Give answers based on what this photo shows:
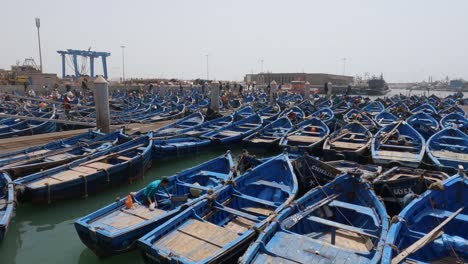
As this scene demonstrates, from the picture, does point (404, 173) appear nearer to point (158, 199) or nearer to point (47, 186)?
point (158, 199)

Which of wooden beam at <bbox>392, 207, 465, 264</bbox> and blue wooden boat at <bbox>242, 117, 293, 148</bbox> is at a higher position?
blue wooden boat at <bbox>242, 117, 293, 148</bbox>

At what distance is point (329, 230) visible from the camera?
8.70 meters

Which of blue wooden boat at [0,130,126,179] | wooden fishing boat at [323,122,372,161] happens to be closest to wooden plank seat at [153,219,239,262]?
blue wooden boat at [0,130,126,179]

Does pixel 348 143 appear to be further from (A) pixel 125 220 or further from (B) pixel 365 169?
(A) pixel 125 220

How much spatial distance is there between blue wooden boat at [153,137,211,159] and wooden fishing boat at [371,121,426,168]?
358 inches

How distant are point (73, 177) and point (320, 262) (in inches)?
368

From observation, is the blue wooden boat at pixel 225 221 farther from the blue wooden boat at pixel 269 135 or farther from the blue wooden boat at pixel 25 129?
the blue wooden boat at pixel 25 129

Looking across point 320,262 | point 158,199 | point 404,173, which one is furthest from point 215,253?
point 404,173

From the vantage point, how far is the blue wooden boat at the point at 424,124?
779 inches

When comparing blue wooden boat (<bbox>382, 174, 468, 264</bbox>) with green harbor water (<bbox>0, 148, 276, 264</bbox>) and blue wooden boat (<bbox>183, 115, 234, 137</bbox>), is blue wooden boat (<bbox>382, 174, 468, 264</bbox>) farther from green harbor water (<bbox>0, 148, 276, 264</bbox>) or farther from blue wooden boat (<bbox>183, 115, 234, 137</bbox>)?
blue wooden boat (<bbox>183, 115, 234, 137</bbox>)

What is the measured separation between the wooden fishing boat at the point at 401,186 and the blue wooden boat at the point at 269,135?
863 cm

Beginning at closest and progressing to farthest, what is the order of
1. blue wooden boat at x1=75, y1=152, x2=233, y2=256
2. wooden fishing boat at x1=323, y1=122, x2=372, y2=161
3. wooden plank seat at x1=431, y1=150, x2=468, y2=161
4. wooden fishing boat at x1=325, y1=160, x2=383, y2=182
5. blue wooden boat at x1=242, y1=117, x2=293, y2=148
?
blue wooden boat at x1=75, y1=152, x2=233, y2=256 → wooden fishing boat at x1=325, y1=160, x2=383, y2=182 → wooden plank seat at x1=431, y1=150, x2=468, y2=161 → wooden fishing boat at x1=323, y1=122, x2=372, y2=161 → blue wooden boat at x1=242, y1=117, x2=293, y2=148

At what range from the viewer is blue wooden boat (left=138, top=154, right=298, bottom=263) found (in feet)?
23.3

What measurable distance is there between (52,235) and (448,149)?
17.0 metres
